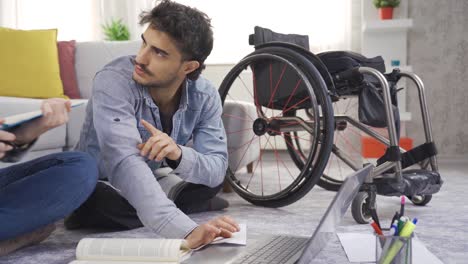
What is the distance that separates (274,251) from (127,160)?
350mm

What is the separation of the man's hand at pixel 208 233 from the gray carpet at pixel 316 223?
293 millimetres

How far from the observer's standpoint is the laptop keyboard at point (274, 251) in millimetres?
928

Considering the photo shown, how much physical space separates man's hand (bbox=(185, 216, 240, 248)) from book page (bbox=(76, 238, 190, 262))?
0.04 metres

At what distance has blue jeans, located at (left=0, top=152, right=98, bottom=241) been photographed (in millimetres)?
1212

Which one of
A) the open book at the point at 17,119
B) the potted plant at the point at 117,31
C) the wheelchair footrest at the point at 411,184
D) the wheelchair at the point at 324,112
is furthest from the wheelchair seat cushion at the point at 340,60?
the potted plant at the point at 117,31

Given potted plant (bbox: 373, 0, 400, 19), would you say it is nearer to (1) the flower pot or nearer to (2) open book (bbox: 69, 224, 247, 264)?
(1) the flower pot

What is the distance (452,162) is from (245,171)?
1.39m

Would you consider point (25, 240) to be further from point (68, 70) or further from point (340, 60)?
point (68, 70)

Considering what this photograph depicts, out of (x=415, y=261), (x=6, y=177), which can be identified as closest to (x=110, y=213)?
(x=6, y=177)

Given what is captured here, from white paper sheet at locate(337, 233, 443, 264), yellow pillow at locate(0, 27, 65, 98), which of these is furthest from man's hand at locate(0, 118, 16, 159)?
yellow pillow at locate(0, 27, 65, 98)

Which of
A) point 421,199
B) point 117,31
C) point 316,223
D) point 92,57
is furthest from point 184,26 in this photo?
point 117,31

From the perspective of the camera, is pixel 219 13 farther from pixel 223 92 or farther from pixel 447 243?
pixel 447 243

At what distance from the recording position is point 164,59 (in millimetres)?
1315

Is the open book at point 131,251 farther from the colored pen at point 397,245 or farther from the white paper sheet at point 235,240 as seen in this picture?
the colored pen at point 397,245
